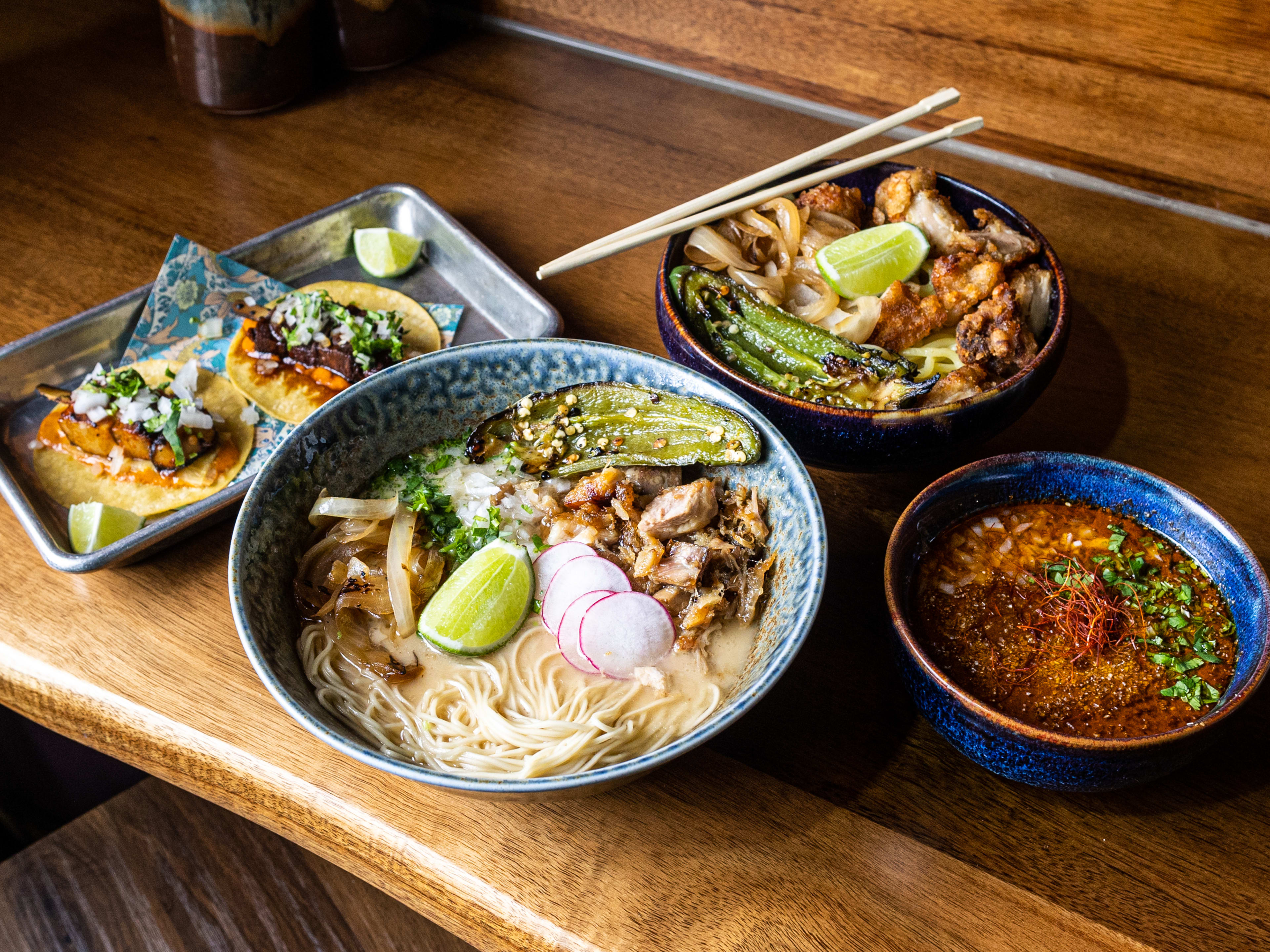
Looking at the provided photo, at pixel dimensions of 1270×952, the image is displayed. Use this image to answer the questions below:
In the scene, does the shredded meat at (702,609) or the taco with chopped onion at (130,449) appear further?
the taco with chopped onion at (130,449)

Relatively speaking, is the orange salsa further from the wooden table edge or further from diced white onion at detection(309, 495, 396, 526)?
diced white onion at detection(309, 495, 396, 526)

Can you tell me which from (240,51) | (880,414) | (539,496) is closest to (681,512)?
(539,496)

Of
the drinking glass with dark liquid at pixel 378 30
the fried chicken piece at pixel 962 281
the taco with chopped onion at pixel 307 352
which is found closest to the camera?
the fried chicken piece at pixel 962 281

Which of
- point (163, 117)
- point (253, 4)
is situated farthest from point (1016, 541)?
point (163, 117)

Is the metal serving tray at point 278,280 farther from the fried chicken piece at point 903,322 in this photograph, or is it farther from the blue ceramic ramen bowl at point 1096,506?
the blue ceramic ramen bowl at point 1096,506

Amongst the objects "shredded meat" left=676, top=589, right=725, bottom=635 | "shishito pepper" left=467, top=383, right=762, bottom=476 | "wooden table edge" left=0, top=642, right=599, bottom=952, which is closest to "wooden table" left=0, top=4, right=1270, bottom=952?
"wooden table edge" left=0, top=642, right=599, bottom=952

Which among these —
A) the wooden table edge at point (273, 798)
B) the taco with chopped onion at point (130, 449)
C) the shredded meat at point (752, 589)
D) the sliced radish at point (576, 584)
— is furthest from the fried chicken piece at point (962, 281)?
the taco with chopped onion at point (130, 449)
